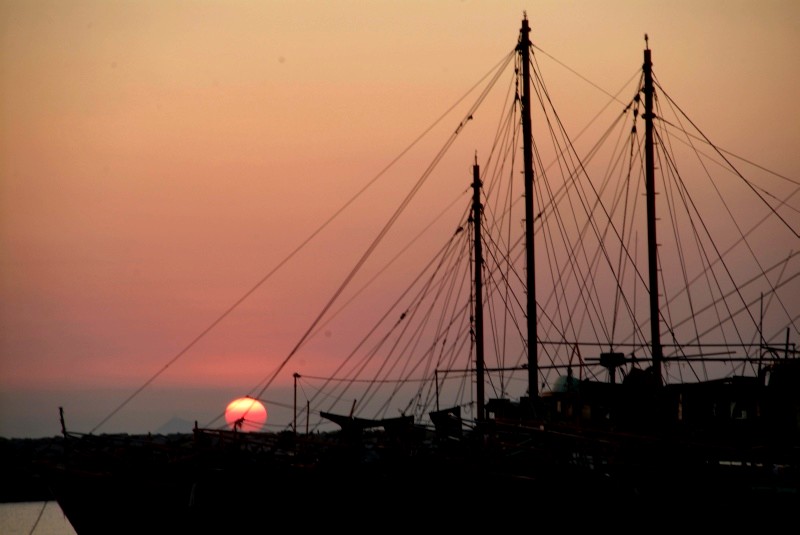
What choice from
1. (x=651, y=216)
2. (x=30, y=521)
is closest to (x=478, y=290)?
(x=651, y=216)

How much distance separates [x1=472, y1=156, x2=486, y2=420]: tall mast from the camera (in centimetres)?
6950

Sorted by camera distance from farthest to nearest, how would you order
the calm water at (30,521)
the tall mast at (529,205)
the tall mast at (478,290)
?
1. the calm water at (30,521)
2. the tall mast at (478,290)
3. the tall mast at (529,205)

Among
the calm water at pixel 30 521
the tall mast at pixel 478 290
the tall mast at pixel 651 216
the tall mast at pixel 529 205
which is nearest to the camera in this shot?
the tall mast at pixel 529 205

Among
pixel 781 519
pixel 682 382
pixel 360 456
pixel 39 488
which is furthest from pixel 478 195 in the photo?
pixel 39 488

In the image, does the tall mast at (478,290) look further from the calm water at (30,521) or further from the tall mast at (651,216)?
the calm water at (30,521)

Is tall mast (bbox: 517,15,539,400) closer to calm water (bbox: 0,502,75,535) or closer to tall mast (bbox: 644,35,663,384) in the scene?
tall mast (bbox: 644,35,663,384)

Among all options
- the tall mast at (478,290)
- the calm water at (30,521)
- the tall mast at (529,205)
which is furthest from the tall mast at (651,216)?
the calm water at (30,521)

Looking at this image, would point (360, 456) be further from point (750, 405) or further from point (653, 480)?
point (750, 405)

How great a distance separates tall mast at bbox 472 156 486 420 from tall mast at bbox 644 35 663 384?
13394 millimetres

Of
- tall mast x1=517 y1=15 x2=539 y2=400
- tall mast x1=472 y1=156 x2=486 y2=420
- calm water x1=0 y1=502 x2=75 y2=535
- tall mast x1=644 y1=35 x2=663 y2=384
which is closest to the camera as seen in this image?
tall mast x1=517 y1=15 x2=539 y2=400

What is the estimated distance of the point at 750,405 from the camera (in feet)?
184

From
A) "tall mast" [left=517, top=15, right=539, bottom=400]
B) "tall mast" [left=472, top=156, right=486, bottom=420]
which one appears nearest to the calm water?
"tall mast" [left=472, top=156, right=486, bottom=420]

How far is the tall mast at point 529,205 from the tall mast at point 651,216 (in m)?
5.83

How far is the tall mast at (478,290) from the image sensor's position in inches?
2736
